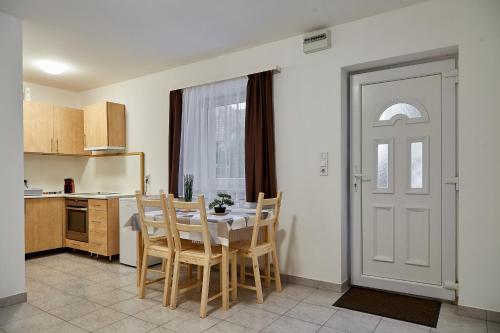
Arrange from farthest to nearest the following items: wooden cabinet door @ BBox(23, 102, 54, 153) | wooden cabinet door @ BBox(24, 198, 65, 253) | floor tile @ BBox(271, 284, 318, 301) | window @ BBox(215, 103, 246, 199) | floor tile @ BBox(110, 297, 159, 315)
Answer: wooden cabinet door @ BBox(23, 102, 54, 153) → wooden cabinet door @ BBox(24, 198, 65, 253) → window @ BBox(215, 103, 246, 199) → floor tile @ BBox(271, 284, 318, 301) → floor tile @ BBox(110, 297, 159, 315)

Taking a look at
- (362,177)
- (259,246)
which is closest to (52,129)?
(259,246)

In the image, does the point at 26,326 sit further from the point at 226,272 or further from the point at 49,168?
the point at 49,168

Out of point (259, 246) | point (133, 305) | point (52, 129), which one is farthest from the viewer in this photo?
point (52, 129)

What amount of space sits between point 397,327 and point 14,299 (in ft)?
10.2

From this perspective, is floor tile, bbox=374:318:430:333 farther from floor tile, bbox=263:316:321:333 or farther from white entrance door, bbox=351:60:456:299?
white entrance door, bbox=351:60:456:299

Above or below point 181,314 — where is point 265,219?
above

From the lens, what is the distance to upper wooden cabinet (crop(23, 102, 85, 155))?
4863mm

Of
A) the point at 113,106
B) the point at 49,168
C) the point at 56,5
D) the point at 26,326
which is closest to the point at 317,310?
the point at 26,326

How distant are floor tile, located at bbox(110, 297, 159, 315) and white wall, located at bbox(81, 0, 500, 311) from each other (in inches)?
54.1

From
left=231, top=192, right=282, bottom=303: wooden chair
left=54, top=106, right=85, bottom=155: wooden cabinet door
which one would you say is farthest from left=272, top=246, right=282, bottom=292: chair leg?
left=54, top=106, right=85, bottom=155: wooden cabinet door

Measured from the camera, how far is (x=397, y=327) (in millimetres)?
2557

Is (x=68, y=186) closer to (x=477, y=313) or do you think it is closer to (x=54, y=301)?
(x=54, y=301)

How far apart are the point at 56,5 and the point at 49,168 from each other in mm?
3329

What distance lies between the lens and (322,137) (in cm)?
341
